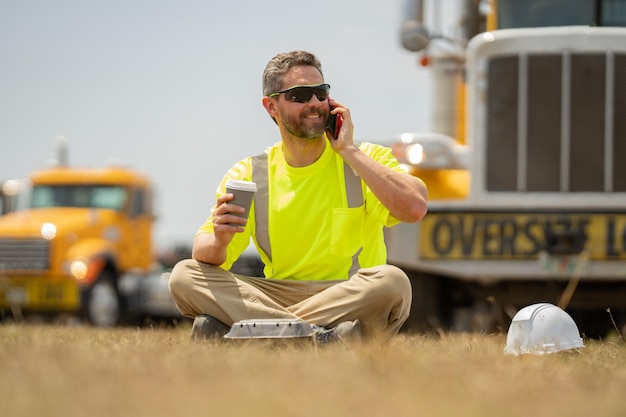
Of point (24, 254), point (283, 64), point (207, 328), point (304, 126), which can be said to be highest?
point (283, 64)

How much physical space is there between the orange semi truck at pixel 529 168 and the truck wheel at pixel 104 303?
7.28 meters

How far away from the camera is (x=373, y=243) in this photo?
14.3 ft

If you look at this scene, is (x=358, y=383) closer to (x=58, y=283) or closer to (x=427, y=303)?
(x=427, y=303)

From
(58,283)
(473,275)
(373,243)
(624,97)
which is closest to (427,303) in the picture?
(473,275)

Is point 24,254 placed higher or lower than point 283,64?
lower

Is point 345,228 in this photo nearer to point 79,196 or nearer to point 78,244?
point 78,244

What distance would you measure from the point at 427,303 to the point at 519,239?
101cm

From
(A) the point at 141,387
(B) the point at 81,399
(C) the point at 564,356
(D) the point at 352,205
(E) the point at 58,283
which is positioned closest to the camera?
(B) the point at 81,399

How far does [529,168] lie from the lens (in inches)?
303

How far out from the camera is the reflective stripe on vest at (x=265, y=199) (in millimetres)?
4238

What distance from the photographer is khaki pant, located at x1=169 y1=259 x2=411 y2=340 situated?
158 inches

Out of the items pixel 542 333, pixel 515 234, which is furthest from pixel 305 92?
pixel 515 234

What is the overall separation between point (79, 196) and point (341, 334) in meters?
11.7

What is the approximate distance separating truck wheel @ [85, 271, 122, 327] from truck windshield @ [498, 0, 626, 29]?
8131mm
